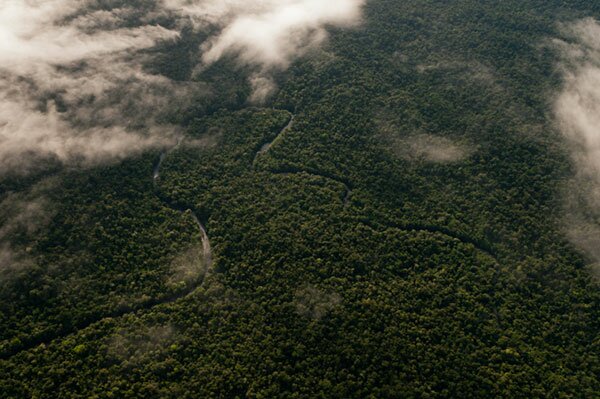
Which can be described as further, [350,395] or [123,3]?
[123,3]

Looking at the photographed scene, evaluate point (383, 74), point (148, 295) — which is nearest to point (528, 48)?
point (383, 74)

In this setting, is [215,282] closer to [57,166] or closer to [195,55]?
[57,166]

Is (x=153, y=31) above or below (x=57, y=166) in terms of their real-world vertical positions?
above

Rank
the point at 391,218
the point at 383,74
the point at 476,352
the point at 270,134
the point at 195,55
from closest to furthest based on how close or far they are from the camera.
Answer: the point at 476,352
the point at 391,218
the point at 270,134
the point at 383,74
the point at 195,55

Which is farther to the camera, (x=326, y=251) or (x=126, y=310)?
(x=326, y=251)

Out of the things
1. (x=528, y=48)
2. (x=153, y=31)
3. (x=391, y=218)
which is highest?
(x=528, y=48)

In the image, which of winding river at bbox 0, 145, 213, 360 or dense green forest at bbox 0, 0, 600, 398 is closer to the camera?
dense green forest at bbox 0, 0, 600, 398

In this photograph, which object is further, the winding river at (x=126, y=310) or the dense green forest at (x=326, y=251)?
the winding river at (x=126, y=310)

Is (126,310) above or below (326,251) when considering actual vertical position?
below
